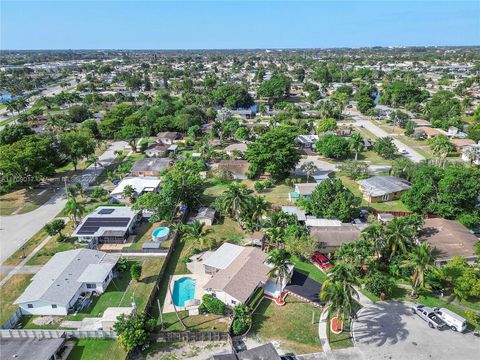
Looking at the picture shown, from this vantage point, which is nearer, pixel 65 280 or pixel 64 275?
pixel 65 280

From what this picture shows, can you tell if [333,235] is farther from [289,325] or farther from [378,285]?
[289,325]

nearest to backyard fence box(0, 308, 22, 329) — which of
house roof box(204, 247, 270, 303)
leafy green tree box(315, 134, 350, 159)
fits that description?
house roof box(204, 247, 270, 303)

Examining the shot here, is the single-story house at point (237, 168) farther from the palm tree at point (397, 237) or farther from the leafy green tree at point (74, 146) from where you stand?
the palm tree at point (397, 237)

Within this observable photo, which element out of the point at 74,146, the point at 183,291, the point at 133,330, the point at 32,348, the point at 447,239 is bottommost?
the point at 183,291

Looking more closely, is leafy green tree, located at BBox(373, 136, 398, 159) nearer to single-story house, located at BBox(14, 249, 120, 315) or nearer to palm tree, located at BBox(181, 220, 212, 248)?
palm tree, located at BBox(181, 220, 212, 248)

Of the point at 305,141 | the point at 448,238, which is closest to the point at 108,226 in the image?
the point at 448,238

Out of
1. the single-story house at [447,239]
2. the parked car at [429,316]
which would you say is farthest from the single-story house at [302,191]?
the parked car at [429,316]

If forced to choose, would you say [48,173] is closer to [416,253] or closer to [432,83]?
[416,253]
